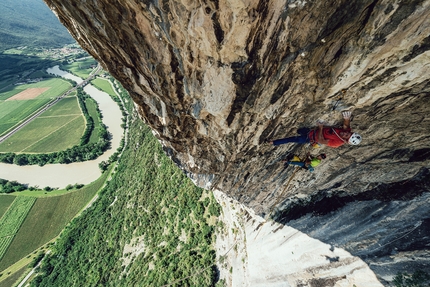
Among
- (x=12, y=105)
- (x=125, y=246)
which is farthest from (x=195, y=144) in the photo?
(x=12, y=105)

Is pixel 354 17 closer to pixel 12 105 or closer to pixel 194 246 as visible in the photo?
pixel 194 246

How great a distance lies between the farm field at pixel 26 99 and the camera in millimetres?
79956

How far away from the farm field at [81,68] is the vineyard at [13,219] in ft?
289

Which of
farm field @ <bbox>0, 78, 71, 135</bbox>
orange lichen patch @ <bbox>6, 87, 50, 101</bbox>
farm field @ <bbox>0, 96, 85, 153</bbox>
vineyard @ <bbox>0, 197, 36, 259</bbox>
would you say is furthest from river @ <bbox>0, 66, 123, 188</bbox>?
orange lichen patch @ <bbox>6, 87, 50, 101</bbox>

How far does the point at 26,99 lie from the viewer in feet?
309

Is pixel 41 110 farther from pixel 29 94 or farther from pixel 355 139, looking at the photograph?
pixel 355 139

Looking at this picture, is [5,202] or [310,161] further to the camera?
[5,202]

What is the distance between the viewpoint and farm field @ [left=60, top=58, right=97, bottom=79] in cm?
12131

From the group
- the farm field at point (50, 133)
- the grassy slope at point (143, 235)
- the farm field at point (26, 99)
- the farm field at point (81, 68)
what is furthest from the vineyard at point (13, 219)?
the farm field at point (81, 68)

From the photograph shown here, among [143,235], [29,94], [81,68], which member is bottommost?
[29,94]

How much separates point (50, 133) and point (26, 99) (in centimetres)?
4335

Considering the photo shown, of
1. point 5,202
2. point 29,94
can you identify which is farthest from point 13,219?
point 29,94

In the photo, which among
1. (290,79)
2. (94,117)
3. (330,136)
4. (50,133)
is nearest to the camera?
(290,79)

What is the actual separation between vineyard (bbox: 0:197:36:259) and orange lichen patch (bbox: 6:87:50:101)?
7075cm
